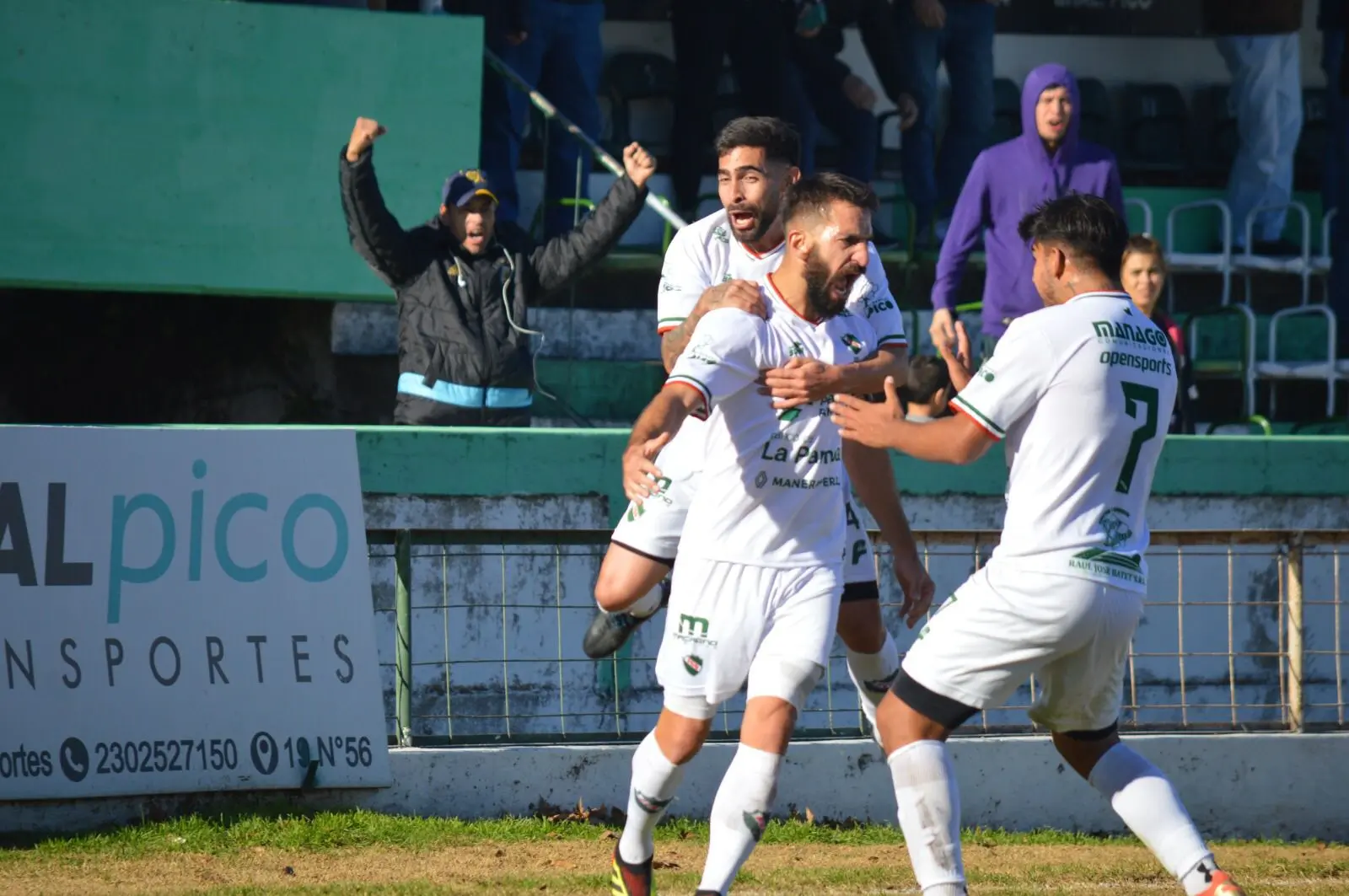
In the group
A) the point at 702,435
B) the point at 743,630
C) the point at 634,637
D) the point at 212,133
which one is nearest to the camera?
the point at 743,630

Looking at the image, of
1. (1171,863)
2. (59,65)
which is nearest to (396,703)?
(1171,863)

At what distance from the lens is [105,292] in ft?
41.6

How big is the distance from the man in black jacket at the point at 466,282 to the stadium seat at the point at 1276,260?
6071mm

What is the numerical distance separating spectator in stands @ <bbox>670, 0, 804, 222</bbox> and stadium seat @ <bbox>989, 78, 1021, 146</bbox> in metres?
2.86

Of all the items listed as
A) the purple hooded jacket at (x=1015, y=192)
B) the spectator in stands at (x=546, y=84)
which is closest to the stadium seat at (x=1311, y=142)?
the purple hooded jacket at (x=1015, y=192)

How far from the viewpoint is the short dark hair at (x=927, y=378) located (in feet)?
33.3

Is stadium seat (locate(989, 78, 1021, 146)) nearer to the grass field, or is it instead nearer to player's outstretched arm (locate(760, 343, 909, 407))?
the grass field

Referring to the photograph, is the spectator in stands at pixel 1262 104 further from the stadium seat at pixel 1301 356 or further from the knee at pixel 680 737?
the knee at pixel 680 737

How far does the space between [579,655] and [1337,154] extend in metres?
7.72

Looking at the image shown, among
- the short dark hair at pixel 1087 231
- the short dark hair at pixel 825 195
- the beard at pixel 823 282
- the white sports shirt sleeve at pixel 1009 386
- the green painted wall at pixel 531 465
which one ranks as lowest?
the green painted wall at pixel 531 465

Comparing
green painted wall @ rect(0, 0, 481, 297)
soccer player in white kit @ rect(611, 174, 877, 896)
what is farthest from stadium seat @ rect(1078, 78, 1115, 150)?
soccer player in white kit @ rect(611, 174, 877, 896)

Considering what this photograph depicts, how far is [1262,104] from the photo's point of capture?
14219 mm

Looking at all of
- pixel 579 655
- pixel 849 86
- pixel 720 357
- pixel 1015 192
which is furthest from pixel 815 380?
pixel 849 86

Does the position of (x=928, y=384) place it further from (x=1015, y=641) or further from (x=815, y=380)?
(x=1015, y=641)
